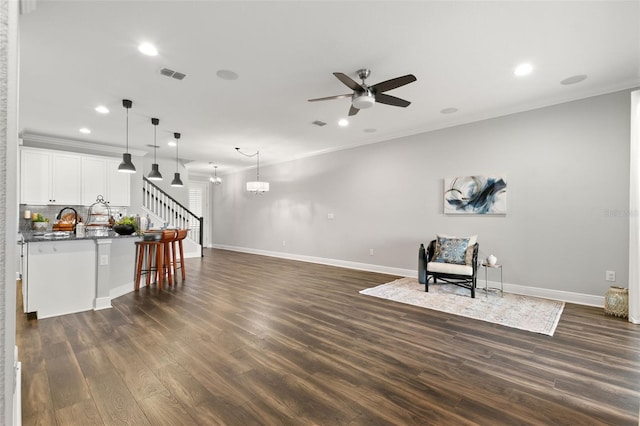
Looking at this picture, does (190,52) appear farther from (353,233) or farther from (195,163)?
(195,163)

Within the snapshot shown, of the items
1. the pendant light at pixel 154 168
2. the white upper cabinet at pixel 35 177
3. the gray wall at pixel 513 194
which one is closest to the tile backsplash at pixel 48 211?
the white upper cabinet at pixel 35 177

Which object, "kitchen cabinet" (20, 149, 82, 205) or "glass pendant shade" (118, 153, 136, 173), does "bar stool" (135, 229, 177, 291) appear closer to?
"glass pendant shade" (118, 153, 136, 173)

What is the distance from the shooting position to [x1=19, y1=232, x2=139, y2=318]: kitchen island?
352 centimetres

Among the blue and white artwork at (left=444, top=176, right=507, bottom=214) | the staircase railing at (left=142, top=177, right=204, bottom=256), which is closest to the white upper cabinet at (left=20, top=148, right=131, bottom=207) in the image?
the staircase railing at (left=142, top=177, right=204, bottom=256)

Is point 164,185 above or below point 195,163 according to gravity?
below

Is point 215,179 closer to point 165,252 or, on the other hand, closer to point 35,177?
point 35,177

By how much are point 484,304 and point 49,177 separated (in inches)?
328

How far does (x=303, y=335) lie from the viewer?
3.09 meters

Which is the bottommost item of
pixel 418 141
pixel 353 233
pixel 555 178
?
pixel 353 233

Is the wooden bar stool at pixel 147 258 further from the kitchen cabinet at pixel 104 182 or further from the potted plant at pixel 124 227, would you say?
the kitchen cabinet at pixel 104 182

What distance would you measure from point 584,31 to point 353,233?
16.2 feet

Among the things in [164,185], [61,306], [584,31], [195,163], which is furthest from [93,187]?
[584,31]

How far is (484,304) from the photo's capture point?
410 cm

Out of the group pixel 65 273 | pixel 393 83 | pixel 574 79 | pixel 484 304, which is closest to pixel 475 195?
pixel 484 304
